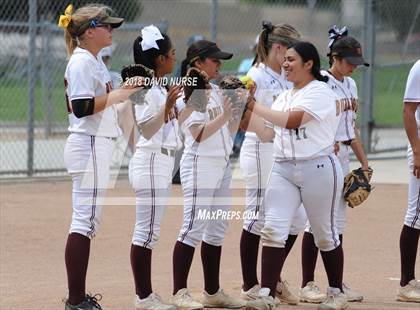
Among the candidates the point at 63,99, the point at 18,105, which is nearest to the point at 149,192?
the point at 18,105

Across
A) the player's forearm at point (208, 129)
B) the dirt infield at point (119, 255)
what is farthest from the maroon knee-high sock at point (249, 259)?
the player's forearm at point (208, 129)

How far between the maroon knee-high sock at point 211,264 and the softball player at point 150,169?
18.7 inches

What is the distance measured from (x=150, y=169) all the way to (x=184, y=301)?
0.90 m

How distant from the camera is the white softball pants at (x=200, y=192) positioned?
6938 mm

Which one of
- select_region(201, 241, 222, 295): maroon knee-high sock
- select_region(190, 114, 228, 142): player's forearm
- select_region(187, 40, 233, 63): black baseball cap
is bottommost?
select_region(201, 241, 222, 295): maroon knee-high sock

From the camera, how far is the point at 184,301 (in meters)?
6.88

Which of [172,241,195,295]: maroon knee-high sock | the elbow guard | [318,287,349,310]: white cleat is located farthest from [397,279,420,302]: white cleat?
the elbow guard

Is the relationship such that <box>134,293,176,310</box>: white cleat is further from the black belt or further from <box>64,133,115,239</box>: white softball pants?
the black belt

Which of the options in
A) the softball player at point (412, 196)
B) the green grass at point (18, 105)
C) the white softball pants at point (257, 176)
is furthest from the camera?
the green grass at point (18, 105)

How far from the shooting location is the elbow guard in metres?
6.35

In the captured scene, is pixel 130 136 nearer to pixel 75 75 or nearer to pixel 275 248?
pixel 75 75

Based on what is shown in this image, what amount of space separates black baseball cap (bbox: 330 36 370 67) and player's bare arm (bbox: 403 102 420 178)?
1.58 ft

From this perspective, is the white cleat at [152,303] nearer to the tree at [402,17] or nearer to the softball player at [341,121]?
the softball player at [341,121]

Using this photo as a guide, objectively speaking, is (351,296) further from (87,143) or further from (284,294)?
(87,143)
